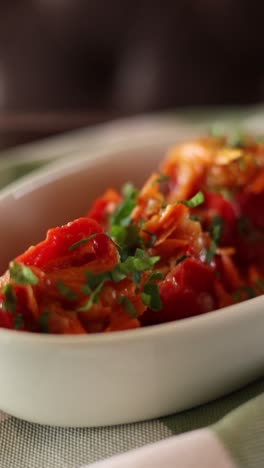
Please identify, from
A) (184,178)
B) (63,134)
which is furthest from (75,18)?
(184,178)

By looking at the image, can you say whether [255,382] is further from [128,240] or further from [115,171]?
[115,171]

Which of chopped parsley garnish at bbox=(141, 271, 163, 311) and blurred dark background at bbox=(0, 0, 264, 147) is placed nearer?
chopped parsley garnish at bbox=(141, 271, 163, 311)

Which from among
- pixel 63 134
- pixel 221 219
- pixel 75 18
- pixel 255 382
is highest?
pixel 75 18

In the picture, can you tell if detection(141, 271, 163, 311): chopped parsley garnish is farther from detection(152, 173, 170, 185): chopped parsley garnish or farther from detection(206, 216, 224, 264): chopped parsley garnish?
detection(152, 173, 170, 185): chopped parsley garnish

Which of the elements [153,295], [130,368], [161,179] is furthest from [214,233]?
[130,368]

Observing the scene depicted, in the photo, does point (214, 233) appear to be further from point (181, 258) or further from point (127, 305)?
point (127, 305)

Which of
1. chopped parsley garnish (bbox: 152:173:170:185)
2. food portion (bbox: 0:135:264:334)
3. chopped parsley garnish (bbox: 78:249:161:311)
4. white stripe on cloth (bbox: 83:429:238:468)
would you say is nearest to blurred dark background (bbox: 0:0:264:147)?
food portion (bbox: 0:135:264:334)
